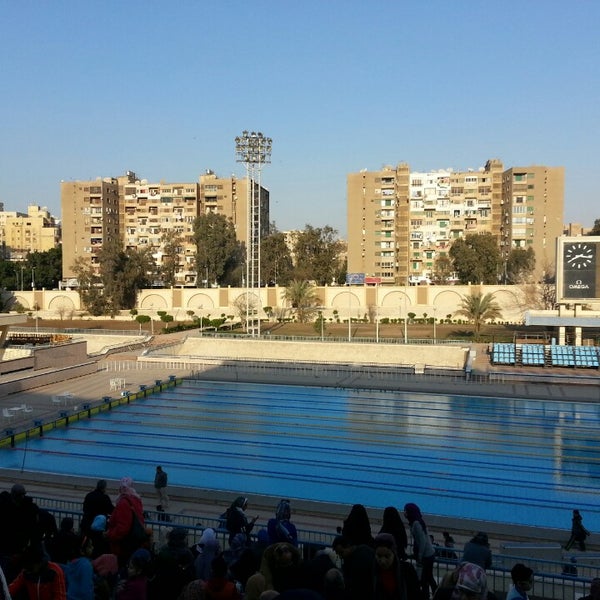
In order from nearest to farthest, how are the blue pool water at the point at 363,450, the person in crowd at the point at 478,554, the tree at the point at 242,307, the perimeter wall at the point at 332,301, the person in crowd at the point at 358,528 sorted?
the person in crowd at the point at 358,528, the person in crowd at the point at 478,554, the blue pool water at the point at 363,450, the tree at the point at 242,307, the perimeter wall at the point at 332,301

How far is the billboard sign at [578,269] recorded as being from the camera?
30.0 m

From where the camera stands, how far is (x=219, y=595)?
13.5 feet

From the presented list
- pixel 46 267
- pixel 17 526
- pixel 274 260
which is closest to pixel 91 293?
pixel 274 260

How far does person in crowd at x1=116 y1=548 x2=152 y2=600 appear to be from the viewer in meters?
4.27

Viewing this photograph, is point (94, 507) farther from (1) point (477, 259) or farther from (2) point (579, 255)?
(1) point (477, 259)

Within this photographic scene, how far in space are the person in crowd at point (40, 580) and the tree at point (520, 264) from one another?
54712 millimetres

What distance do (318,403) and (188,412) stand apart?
4396 mm

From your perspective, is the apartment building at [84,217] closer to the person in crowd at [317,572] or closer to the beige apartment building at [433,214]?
the beige apartment building at [433,214]

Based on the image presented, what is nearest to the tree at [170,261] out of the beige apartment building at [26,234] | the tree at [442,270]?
the tree at [442,270]

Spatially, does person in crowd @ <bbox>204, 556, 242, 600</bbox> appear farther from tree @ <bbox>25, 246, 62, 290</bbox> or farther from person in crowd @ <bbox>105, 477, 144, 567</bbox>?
tree @ <bbox>25, 246, 62, 290</bbox>

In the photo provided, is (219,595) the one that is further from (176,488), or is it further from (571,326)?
(571,326)

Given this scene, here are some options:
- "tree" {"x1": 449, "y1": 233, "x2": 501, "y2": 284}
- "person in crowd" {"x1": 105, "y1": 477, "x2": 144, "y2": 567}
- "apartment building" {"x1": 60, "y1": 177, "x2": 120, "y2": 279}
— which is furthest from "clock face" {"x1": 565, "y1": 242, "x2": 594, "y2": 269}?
"apartment building" {"x1": 60, "y1": 177, "x2": 120, "y2": 279}

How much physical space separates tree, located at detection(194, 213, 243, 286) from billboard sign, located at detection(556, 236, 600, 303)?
104ft

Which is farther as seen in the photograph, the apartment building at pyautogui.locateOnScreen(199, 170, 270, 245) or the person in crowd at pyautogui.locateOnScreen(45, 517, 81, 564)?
the apartment building at pyautogui.locateOnScreen(199, 170, 270, 245)
